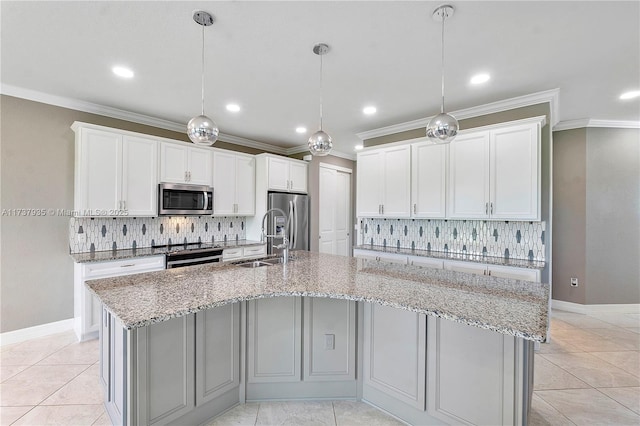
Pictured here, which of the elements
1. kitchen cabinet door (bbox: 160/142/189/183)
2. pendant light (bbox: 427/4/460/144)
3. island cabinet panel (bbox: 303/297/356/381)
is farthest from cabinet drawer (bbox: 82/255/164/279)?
pendant light (bbox: 427/4/460/144)

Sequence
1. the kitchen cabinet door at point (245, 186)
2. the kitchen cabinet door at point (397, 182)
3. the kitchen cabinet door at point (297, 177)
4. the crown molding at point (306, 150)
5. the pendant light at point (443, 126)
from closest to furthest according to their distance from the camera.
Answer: the pendant light at point (443, 126) → the kitchen cabinet door at point (397, 182) → the kitchen cabinet door at point (245, 186) → the kitchen cabinet door at point (297, 177) → the crown molding at point (306, 150)

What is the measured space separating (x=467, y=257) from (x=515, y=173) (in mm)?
1071

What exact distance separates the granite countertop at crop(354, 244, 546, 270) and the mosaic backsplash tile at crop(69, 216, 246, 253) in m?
2.26

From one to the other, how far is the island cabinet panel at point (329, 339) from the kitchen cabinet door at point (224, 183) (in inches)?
115

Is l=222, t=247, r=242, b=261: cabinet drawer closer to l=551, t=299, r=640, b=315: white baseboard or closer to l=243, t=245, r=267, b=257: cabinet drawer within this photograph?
l=243, t=245, r=267, b=257: cabinet drawer

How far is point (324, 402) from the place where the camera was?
84.5 inches

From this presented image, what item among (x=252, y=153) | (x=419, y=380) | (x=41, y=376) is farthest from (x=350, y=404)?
(x=252, y=153)

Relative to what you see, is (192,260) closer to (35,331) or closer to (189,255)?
(189,255)

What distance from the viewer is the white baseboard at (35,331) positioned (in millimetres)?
3102

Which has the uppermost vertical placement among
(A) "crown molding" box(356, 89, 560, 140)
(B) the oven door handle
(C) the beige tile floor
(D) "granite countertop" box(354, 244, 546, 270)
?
(A) "crown molding" box(356, 89, 560, 140)

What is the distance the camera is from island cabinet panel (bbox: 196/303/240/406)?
6.06 feet

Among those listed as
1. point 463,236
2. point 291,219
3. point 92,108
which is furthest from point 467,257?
point 92,108

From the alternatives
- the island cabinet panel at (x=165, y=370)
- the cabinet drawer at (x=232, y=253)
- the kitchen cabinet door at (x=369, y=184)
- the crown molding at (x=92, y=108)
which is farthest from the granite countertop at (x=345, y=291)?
the crown molding at (x=92, y=108)

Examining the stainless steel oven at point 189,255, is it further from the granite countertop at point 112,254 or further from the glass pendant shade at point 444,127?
the glass pendant shade at point 444,127
